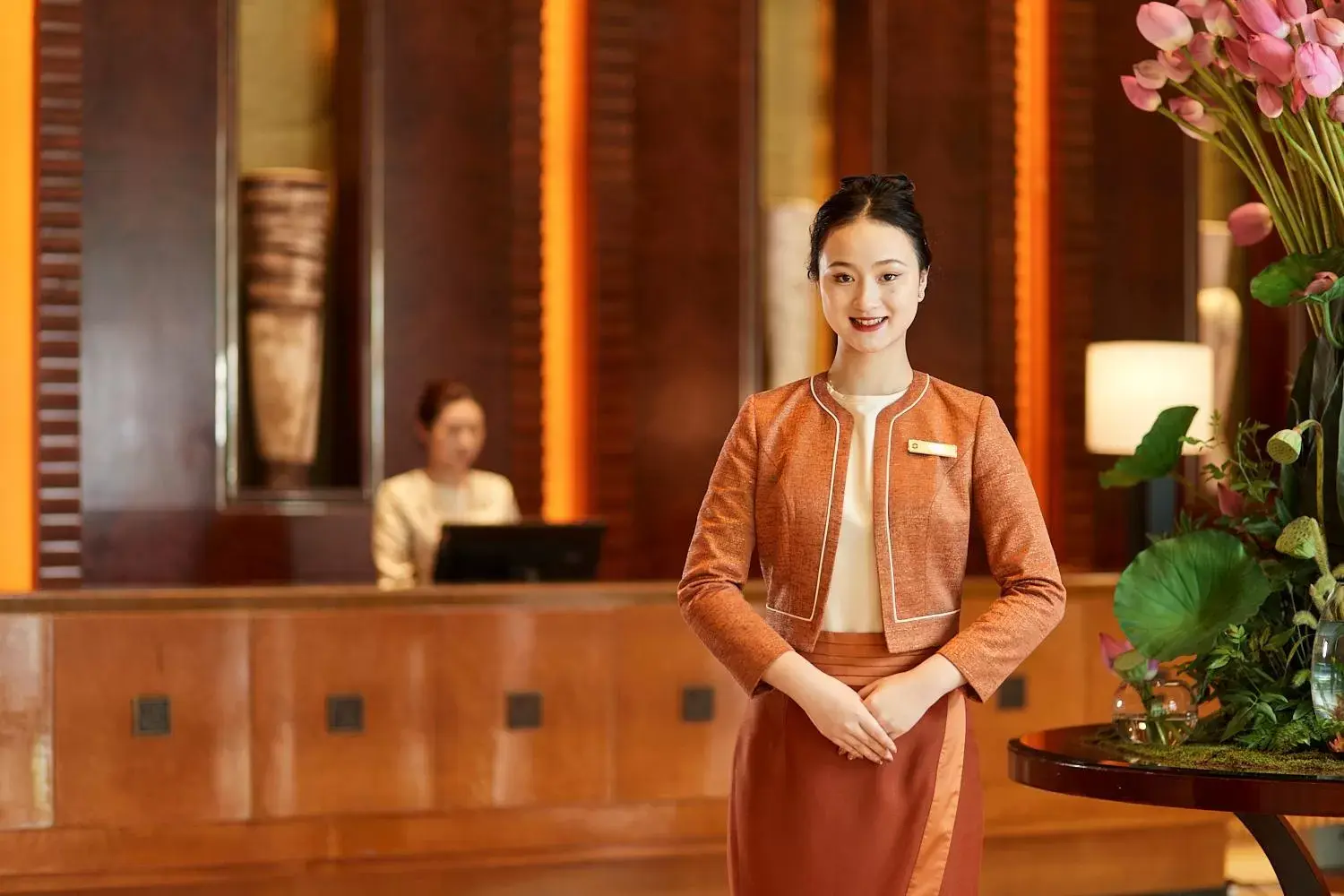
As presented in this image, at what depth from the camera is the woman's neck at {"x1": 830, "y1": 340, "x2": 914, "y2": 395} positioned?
6.39 ft

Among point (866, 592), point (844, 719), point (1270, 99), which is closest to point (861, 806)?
point (844, 719)

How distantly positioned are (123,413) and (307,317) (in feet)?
2.32

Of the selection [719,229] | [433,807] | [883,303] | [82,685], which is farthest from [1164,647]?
[719,229]

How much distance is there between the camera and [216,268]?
18.2ft

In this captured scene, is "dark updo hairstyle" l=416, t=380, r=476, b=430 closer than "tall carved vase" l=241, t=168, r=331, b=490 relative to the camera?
Yes

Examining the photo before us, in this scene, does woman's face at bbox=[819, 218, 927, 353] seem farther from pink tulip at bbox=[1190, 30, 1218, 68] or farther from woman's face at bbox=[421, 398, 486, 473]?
woman's face at bbox=[421, 398, 486, 473]

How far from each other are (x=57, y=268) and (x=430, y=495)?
Answer: 148 centimetres

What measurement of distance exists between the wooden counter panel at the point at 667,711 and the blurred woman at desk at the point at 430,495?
98cm

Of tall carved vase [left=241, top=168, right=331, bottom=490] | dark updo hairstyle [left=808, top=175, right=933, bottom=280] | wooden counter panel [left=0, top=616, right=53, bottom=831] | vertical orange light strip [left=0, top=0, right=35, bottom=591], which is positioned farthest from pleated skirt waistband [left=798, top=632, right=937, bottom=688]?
vertical orange light strip [left=0, top=0, right=35, bottom=591]

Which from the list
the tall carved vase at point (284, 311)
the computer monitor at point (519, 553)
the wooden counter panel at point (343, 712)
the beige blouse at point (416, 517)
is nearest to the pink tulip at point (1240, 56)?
the wooden counter panel at point (343, 712)

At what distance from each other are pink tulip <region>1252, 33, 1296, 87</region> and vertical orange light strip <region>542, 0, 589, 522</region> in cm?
421

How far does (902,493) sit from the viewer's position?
1905 mm

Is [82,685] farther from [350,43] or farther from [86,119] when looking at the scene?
[350,43]

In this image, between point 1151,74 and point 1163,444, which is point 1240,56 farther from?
point 1163,444
